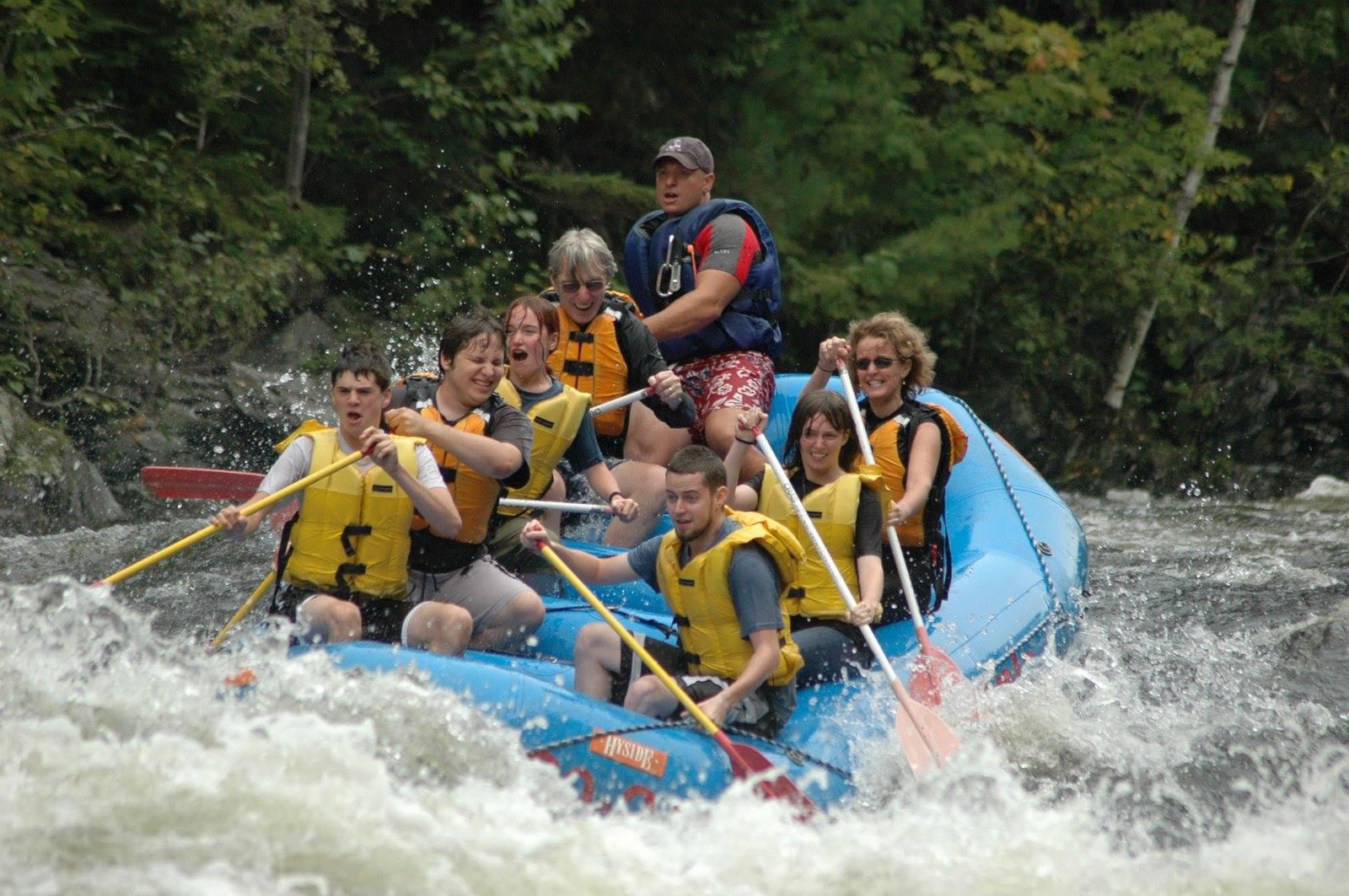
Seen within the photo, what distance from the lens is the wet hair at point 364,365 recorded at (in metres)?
4.13

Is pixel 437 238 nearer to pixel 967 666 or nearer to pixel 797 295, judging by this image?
pixel 797 295

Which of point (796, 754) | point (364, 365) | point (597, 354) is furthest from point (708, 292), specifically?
point (796, 754)

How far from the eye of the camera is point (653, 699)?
390 centimetres

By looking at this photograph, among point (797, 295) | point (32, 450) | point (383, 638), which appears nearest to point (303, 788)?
point (383, 638)

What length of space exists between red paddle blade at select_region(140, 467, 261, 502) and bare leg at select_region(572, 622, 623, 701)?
132 cm

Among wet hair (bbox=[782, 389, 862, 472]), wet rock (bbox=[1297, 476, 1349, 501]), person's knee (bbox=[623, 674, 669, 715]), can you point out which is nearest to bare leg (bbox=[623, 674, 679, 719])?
person's knee (bbox=[623, 674, 669, 715])

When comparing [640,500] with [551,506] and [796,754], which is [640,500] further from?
[796,754]

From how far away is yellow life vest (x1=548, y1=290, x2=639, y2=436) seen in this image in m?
5.39

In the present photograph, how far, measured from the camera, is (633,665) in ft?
13.3

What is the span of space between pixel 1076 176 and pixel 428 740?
8.43 m

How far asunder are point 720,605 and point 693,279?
1.99 metres

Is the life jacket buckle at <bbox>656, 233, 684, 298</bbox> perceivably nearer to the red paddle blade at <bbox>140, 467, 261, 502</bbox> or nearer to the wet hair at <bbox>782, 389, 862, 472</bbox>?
the wet hair at <bbox>782, 389, 862, 472</bbox>

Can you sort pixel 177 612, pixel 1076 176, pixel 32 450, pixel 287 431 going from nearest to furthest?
1. pixel 177 612
2. pixel 32 450
3. pixel 287 431
4. pixel 1076 176

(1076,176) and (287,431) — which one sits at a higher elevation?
(1076,176)
